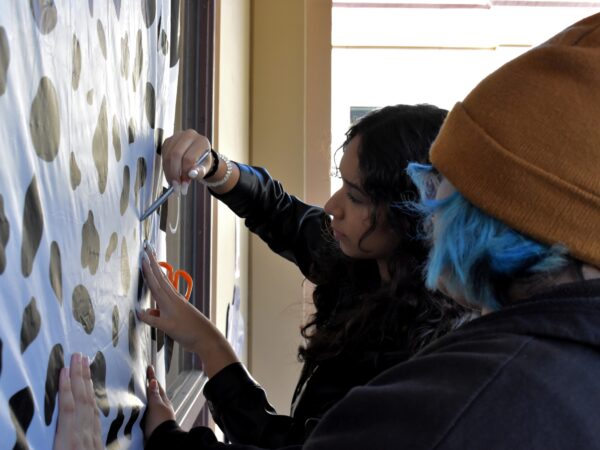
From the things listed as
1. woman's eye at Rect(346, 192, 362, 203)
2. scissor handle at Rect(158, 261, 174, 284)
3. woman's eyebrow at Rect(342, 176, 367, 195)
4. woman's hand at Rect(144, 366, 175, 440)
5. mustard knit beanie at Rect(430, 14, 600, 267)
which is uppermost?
mustard knit beanie at Rect(430, 14, 600, 267)

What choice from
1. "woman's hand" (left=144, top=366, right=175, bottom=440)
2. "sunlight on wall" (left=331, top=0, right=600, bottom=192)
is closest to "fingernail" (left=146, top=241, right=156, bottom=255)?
"woman's hand" (left=144, top=366, right=175, bottom=440)

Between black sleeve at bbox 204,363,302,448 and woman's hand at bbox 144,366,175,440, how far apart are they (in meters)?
0.12

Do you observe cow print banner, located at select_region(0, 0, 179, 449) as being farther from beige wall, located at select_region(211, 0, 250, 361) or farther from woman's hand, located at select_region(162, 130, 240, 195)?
beige wall, located at select_region(211, 0, 250, 361)

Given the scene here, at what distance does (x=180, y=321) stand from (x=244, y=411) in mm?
179

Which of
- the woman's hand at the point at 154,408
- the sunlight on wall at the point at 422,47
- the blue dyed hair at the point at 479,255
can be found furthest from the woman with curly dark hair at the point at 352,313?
the sunlight on wall at the point at 422,47

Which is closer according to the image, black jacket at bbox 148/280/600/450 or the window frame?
black jacket at bbox 148/280/600/450

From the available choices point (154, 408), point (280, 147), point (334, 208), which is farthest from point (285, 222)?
point (280, 147)

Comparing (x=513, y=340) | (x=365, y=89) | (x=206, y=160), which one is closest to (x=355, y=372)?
(x=206, y=160)

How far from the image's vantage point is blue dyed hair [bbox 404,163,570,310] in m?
0.69

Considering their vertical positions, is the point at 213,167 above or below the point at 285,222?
above

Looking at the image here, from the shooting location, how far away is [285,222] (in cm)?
161

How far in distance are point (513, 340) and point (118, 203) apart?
525 mm

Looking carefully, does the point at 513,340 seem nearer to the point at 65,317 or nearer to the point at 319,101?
the point at 65,317

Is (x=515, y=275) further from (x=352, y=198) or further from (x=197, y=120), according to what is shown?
(x=197, y=120)
